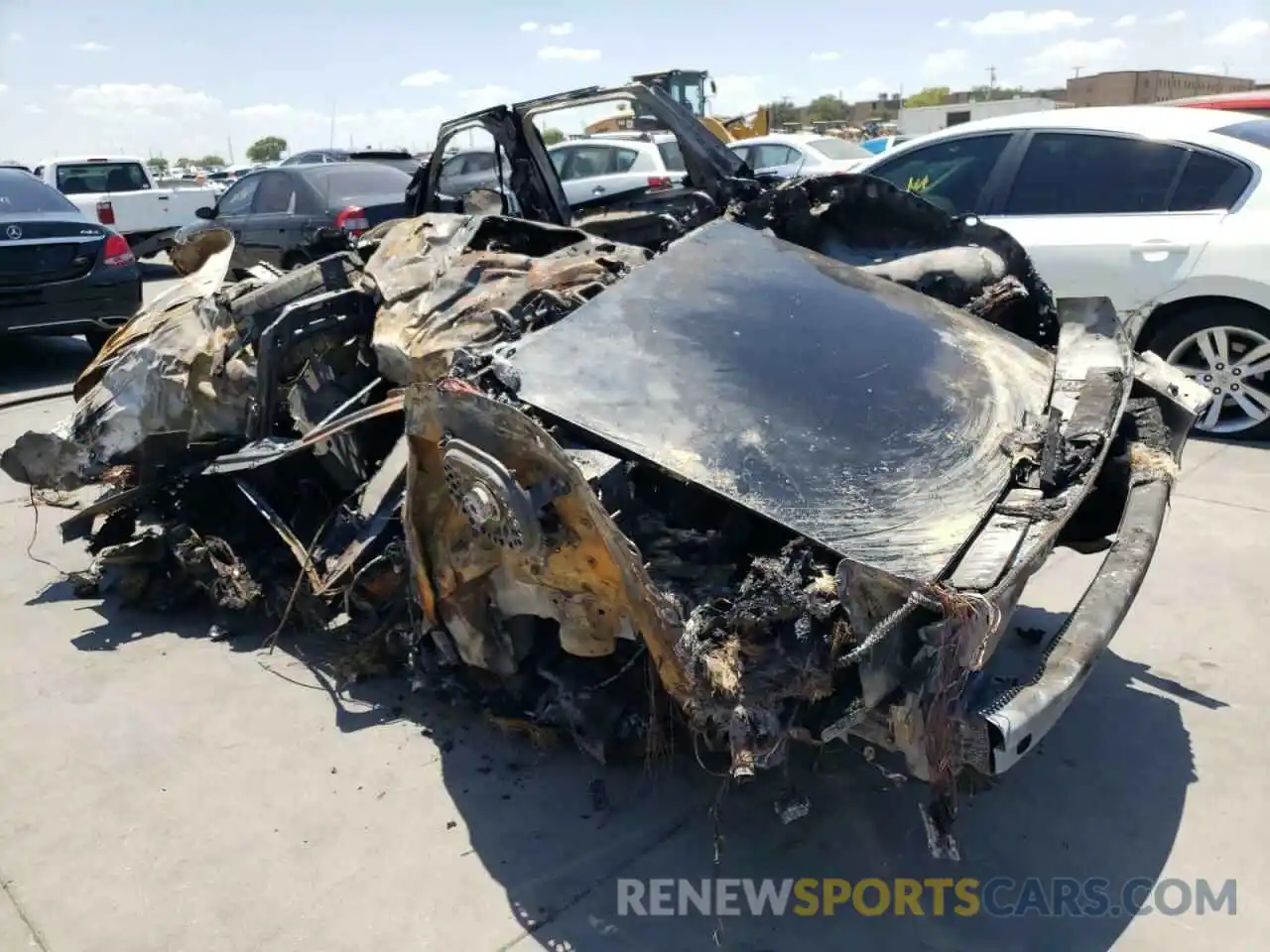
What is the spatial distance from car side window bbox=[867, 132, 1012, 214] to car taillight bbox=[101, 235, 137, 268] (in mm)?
6107

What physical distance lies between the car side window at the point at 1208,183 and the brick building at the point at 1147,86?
31329mm

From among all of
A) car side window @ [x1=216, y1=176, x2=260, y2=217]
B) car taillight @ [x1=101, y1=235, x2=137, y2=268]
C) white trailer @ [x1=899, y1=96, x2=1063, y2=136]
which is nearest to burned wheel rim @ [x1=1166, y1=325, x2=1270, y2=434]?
car taillight @ [x1=101, y1=235, x2=137, y2=268]

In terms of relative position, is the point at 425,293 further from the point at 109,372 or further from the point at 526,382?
the point at 109,372

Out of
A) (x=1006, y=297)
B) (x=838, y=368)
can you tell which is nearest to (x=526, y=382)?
(x=838, y=368)

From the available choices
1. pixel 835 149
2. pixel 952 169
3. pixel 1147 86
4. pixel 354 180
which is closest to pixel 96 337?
pixel 354 180

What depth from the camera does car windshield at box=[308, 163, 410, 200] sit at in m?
9.70

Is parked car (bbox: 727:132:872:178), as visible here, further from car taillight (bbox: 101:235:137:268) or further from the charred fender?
the charred fender

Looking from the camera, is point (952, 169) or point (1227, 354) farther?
point (952, 169)

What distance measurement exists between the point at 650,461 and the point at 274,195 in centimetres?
887

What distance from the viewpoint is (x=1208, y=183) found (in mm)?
5496

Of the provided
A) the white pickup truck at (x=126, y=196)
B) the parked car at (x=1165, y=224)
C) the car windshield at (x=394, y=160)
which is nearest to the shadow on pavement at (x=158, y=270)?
the white pickup truck at (x=126, y=196)

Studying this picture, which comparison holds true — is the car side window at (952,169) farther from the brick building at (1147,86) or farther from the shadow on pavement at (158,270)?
the brick building at (1147,86)

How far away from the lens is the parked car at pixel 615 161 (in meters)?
10.7

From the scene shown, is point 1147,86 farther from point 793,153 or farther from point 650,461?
point 650,461
